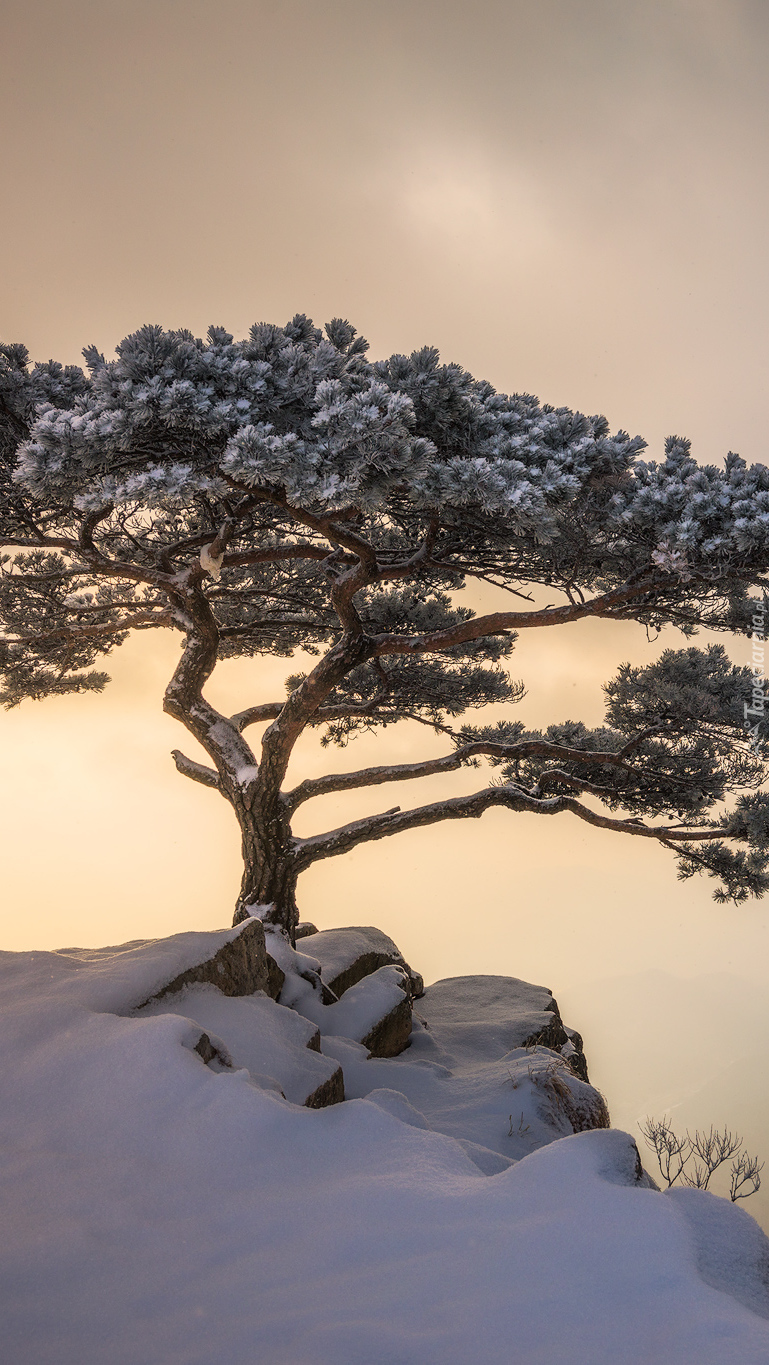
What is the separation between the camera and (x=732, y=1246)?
2.42 metres

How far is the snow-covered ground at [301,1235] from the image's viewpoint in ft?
6.45

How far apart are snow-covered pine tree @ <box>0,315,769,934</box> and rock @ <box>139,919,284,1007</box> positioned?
6.61 feet

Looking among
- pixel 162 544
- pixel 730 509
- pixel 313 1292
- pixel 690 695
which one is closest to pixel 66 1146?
pixel 313 1292

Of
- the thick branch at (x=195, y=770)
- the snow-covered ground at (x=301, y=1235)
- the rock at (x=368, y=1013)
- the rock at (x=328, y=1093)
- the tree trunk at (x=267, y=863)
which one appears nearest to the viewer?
the snow-covered ground at (x=301, y=1235)

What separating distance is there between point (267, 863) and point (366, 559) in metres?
3.43

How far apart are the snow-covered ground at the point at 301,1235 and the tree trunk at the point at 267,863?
12.4ft

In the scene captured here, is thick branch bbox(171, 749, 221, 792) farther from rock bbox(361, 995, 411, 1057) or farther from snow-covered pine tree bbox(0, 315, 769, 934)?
rock bbox(361, 995, 411, 1057)

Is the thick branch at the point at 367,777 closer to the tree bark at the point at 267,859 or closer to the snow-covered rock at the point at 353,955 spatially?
the tree bark at the point at 267,859

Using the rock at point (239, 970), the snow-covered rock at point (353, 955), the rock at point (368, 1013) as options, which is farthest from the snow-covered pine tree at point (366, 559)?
the rock at point (239, 970)

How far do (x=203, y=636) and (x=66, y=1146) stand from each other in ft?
18.2

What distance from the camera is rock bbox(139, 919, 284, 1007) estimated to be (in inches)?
172

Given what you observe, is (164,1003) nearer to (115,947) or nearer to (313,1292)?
(115,947)

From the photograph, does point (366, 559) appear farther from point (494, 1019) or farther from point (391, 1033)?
point (494, 1019)

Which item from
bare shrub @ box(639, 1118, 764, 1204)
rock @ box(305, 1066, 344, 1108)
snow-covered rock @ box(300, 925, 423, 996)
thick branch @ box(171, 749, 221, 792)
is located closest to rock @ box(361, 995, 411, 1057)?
snow-covered rock @ box(300, 925, 423, 996)
